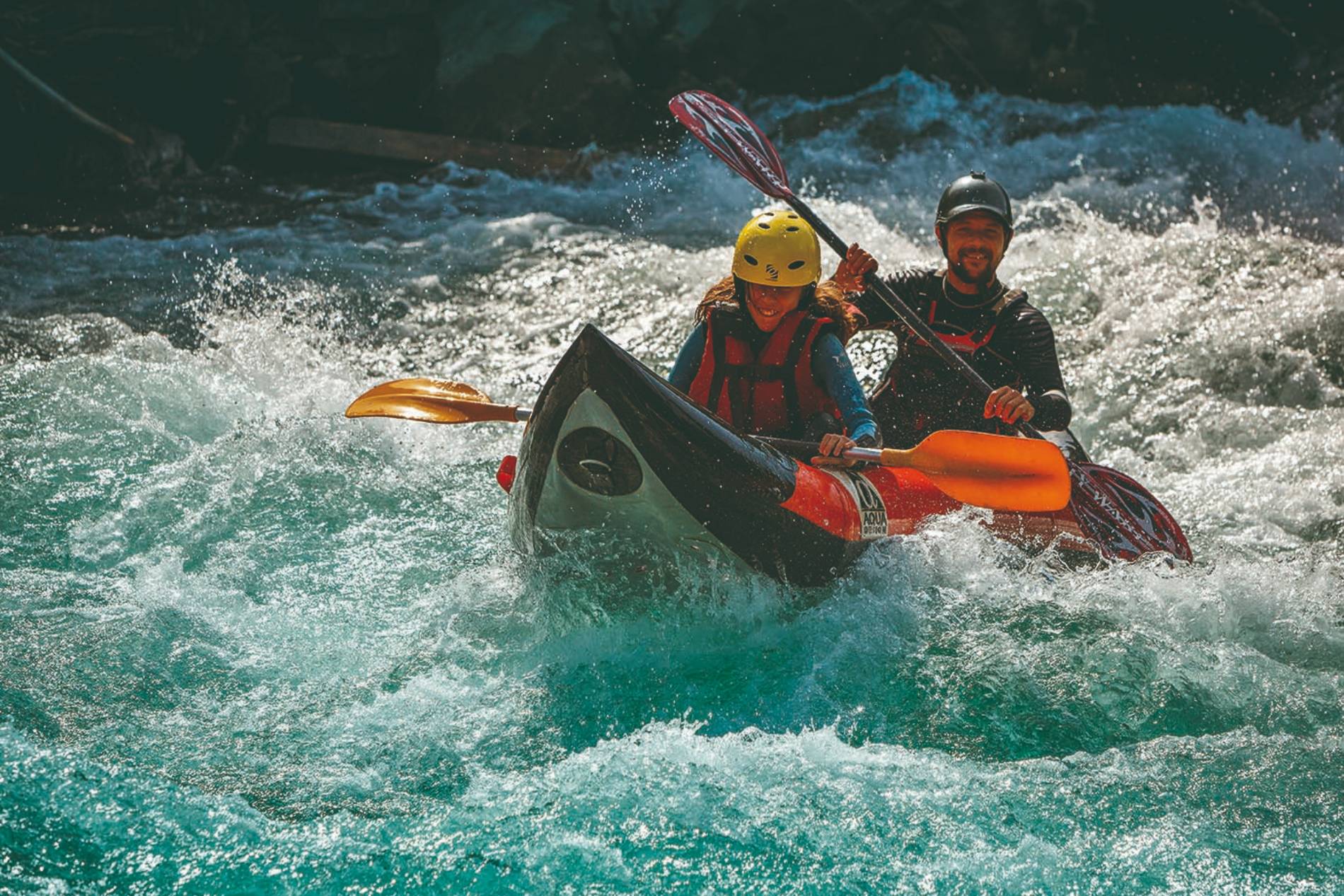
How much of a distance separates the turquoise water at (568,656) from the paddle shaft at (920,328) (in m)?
0.56

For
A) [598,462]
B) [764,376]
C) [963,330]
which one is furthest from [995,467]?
[598,462]

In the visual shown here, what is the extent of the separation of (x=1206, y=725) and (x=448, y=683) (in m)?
2.31

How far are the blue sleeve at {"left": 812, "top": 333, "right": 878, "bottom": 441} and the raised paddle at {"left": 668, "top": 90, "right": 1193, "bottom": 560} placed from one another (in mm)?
503

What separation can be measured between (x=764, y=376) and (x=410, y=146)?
6083 mm

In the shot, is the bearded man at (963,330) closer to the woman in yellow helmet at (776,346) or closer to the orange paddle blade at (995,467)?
the woman in yellow helmet at (776,346)

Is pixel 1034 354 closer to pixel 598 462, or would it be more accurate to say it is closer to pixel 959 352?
pixel 959 352

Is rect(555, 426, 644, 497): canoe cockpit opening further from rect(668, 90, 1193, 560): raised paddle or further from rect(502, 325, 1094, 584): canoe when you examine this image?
rect(668, 90, 1193, 560): raised paddle

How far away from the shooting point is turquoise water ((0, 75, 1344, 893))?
3195 millimetres

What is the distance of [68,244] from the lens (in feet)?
25.7

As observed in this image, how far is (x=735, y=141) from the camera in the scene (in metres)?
5.21

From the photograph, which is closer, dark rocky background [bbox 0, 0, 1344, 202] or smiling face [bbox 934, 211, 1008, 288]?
smiling face [bbox 934, 211, 1008, 288]

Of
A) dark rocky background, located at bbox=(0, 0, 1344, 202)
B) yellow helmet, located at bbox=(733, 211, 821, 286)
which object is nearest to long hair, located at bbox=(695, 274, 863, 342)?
yellow helmet, located at bbox=(733, 211, 821, 286)

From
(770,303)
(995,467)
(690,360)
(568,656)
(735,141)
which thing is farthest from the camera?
(735,141)

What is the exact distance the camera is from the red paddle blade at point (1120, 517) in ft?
15.2
